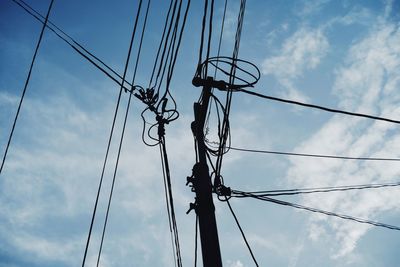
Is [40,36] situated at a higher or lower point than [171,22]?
lower

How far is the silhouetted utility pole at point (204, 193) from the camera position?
300 cm

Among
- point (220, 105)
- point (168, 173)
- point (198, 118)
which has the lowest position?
point (168, 173)

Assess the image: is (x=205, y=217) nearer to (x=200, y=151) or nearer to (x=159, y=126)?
(x=200, y=151)

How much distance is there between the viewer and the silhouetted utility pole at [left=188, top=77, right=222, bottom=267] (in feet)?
9.86

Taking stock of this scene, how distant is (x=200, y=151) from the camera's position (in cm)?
397

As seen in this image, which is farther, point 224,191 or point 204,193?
point 224,191

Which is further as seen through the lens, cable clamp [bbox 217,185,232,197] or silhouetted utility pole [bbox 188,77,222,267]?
cable clamp [bbox 217,185,232,197]

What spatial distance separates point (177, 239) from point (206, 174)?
1.86 m

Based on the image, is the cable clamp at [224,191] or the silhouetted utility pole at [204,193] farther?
the cable clamp at [224,191]

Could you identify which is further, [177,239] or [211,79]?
[177,239]

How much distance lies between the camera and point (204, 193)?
3.50 m

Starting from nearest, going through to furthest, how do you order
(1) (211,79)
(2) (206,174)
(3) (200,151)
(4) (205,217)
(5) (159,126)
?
(4) (205,217)
(2) (206,174)
(3) (200,151)
(1) (211,79)
(5) (159,126)

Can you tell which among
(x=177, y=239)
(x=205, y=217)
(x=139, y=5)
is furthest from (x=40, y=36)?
(x=177, y=239)

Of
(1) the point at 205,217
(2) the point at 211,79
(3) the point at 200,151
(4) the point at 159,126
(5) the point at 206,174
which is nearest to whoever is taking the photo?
(1) the point at 205,217
